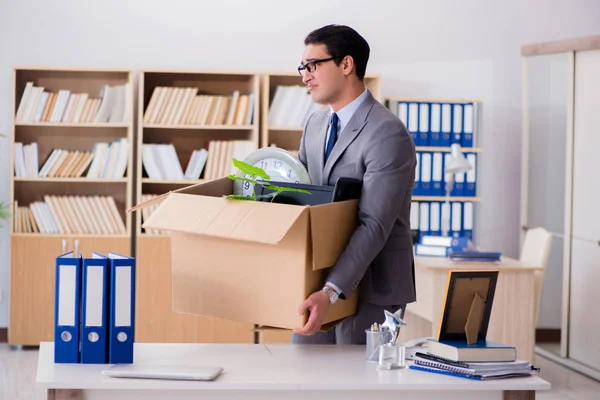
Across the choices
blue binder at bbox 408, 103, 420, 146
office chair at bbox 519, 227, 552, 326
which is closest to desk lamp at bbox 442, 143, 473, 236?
blue binder at bbox 408, 103, 420, 146

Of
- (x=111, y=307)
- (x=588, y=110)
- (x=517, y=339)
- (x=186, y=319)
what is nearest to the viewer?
(x=111, y=307)

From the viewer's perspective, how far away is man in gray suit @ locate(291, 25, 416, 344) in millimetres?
2174

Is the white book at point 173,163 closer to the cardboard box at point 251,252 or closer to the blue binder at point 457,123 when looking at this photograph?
the blue binder at point 457,123

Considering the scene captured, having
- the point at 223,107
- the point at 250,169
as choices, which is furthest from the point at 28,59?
the point at 250,169

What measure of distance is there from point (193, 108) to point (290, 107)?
0.66 meters

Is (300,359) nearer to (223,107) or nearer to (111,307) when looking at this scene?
(111,307)

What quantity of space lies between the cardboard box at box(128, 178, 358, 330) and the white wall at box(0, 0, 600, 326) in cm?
380

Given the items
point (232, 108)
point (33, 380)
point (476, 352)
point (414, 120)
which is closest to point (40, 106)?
point (232, 108)

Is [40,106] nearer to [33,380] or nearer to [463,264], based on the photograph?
[33,380]

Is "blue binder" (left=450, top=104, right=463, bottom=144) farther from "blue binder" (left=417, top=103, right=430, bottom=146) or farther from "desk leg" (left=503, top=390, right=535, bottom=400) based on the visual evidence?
"desk leg" (left=503, top=390, right=535, bottom=400)

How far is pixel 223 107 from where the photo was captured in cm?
555

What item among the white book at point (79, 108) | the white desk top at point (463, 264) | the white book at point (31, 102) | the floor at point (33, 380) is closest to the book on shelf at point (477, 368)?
the white desk top at point (463, 264)

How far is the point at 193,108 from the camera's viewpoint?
5.52m

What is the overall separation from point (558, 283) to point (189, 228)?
405 cm
